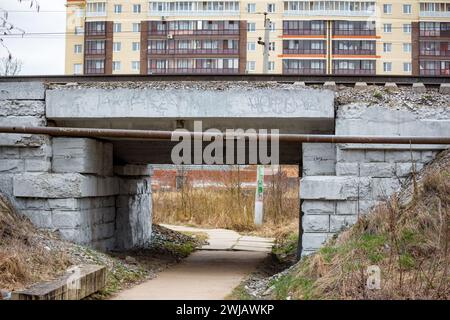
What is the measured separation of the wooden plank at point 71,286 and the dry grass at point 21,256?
0.26 m

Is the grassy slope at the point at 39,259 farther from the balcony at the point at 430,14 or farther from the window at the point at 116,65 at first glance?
the window at the point at 116,65

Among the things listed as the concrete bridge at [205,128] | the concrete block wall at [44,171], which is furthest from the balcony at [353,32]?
the concrete block wall at [44,171]

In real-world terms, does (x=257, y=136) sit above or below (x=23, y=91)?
below

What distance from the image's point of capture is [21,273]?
6.64m

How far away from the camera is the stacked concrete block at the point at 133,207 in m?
11.7

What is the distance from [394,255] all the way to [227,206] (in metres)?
15.1

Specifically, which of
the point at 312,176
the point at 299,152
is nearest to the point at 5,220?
the point at 312,176

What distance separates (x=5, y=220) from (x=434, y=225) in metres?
5.45

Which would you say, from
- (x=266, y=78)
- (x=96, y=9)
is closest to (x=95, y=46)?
(x=96, y=9)

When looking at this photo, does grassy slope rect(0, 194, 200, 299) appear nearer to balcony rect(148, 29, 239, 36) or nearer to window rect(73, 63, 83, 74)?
balcony rect(148, 29, 239, 36)

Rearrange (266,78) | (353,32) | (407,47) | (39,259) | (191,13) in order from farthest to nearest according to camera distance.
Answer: (407,47) → (191,13) → (353,32) → (266,78) → (39,259)

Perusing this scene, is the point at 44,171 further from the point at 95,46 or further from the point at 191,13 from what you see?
the point at 95,46

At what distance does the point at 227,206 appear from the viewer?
21656 mm

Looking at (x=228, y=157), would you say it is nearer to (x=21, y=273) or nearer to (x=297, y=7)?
(x=21, y=273)
